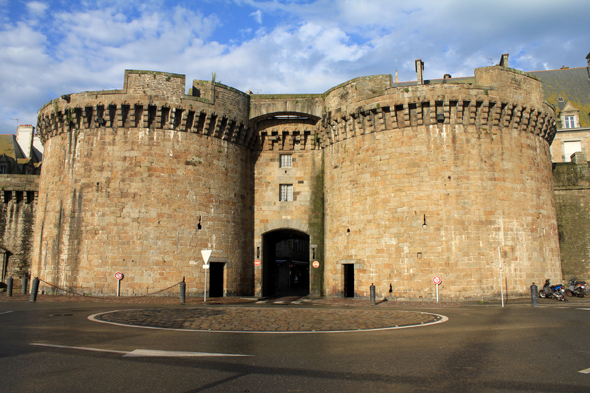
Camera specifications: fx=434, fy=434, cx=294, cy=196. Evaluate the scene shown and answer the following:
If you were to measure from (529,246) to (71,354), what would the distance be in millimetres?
20349

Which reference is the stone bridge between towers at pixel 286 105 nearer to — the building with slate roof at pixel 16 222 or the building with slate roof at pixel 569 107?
the building with slate roof at pixel 16 222

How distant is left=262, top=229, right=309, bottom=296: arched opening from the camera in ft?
85.4

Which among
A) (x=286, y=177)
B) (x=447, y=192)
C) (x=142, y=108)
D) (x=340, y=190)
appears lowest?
(x=447, y=192)

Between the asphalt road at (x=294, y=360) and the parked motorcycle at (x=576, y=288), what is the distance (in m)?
14.1

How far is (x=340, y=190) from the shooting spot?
2344 centimetres

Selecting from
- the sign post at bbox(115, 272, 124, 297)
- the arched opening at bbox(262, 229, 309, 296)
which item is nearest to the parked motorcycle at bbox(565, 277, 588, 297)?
the arched opening at bbox(262, 229, 309, 296)

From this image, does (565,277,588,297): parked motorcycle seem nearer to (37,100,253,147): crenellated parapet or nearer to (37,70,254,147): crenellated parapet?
(37,100,253,147): crenellated parapet

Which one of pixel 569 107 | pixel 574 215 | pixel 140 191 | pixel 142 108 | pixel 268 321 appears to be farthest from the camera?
pixel 569 107

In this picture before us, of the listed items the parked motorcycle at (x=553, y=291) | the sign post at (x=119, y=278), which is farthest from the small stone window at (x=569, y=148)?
the sign post at (x=119, y=278)

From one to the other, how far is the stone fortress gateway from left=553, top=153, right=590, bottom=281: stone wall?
101 inches

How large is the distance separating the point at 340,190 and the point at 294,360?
17.3 metres

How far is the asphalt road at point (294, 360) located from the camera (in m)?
5.16

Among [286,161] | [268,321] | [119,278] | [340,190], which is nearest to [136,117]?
[119,278]

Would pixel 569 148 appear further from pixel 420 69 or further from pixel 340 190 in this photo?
pixel 340 190
